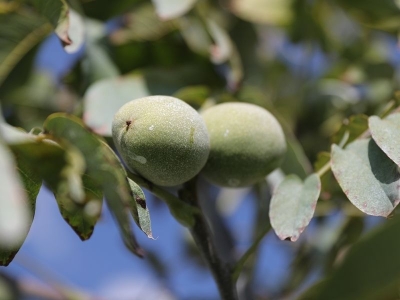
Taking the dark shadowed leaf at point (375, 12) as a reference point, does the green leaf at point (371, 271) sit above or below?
above

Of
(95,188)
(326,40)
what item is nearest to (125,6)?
(326,40)

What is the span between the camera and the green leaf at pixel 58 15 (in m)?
1.09

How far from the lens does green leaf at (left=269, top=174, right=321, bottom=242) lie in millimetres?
959

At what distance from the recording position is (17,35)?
1440mm

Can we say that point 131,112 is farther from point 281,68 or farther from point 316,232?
point 281,68

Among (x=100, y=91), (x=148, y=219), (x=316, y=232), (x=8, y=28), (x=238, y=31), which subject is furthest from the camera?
(x=238, y=31)

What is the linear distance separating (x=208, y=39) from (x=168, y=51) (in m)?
0.11

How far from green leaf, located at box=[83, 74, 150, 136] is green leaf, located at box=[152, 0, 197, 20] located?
0.15 m

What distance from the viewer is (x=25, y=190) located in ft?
2.94

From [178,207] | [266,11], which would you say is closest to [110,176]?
[178,207]

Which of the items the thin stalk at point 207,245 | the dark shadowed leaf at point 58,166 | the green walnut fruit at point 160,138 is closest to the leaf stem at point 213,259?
the thin stalk at point 207,245

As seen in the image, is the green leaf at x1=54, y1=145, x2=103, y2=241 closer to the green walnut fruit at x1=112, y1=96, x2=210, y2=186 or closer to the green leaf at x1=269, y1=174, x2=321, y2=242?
the green walnut fruit at x1=112, y1=96, x2=210, y2=186

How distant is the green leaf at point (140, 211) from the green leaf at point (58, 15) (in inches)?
14.3

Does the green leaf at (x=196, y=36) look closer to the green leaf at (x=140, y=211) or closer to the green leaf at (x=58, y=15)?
the green leaf at (x=58, y=15)
